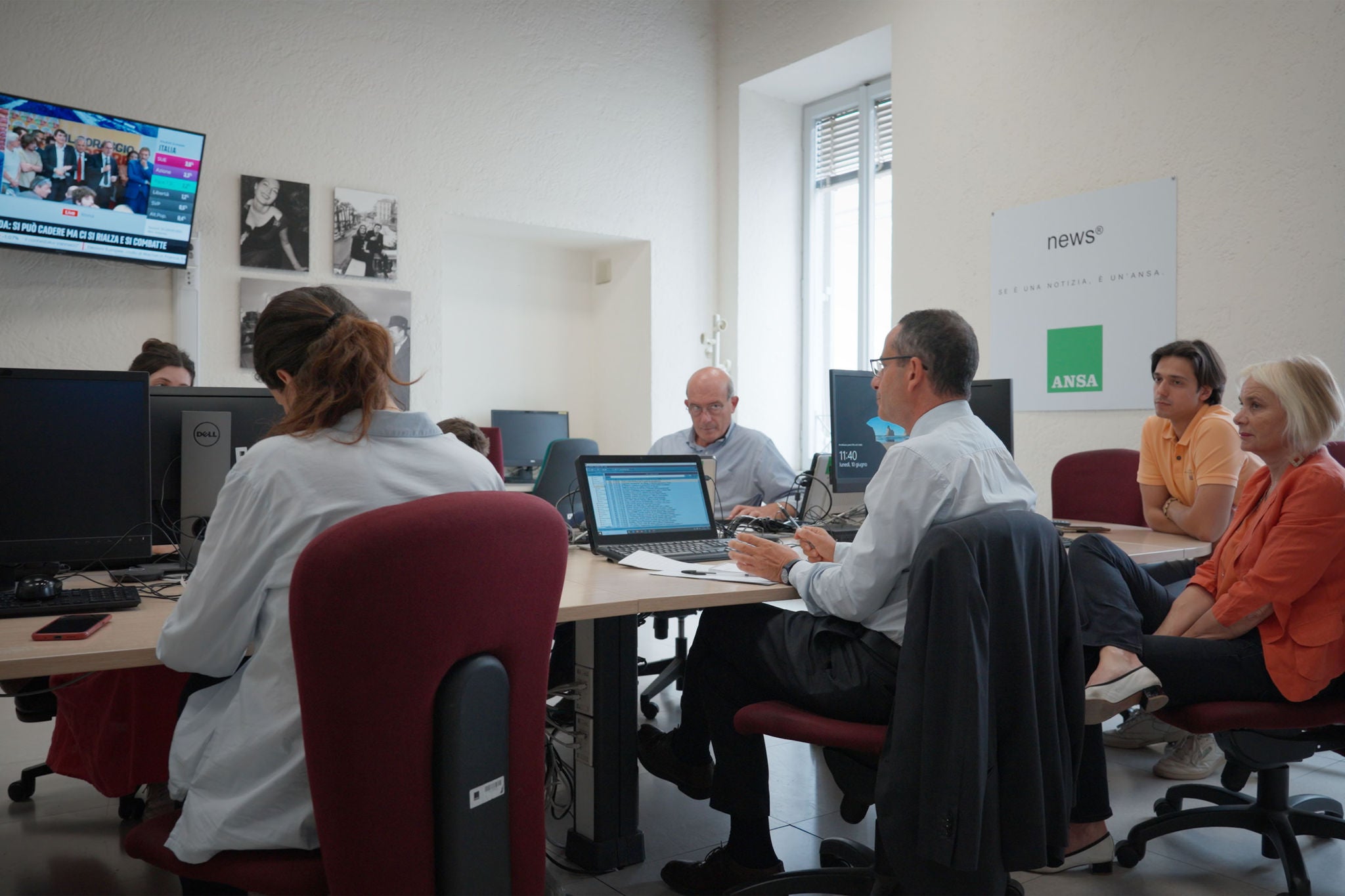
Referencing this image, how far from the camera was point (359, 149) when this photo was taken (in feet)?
17.6

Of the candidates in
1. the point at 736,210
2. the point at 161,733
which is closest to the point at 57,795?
the point at 161,733

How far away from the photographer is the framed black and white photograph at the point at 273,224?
501cm

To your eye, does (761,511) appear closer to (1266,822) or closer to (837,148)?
(1266,822)

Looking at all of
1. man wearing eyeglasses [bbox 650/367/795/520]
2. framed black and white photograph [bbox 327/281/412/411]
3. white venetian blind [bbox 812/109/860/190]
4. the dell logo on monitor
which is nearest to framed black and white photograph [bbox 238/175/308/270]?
framed black and white photograph [bbox 327/281/412/411]

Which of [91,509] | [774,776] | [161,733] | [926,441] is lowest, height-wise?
[774,776]

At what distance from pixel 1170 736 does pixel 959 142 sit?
11.4 feet

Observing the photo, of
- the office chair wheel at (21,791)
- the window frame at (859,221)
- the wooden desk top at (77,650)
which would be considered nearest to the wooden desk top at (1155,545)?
the wooden desk top at (77,650)

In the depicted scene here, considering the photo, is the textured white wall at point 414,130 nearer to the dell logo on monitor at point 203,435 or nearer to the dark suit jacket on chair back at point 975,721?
the dell logo on monitor at point 203,435

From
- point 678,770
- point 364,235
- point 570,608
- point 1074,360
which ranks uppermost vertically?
point 364,235

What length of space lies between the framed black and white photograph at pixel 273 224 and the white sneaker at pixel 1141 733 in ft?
14.5

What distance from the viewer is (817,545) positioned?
2.17 m

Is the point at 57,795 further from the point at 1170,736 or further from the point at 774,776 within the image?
the point at 1170,736

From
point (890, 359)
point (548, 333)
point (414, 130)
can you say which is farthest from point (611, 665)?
point (548, 333)

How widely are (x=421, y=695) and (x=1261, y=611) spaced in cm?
184
